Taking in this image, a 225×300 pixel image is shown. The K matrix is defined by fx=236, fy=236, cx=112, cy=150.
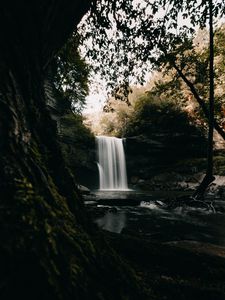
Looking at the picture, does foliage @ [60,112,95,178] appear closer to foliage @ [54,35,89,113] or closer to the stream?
foliage @ [54,35,89,113]

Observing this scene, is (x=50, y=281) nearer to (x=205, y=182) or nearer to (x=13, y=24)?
(x=13, y=24)

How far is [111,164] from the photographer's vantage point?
28828 millimetres

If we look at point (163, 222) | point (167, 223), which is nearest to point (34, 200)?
point (167, 223)

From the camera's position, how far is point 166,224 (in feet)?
29.3

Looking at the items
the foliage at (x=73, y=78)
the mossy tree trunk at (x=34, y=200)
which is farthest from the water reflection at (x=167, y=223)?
the foliage at (x=73, y=78)

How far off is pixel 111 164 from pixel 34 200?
27.7 meters

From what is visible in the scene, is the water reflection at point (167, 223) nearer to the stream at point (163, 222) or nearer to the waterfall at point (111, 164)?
the stream at point (163, 222)

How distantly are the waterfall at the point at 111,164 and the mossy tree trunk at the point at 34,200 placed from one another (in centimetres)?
2609

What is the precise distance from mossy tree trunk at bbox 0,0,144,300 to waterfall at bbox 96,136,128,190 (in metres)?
26.1

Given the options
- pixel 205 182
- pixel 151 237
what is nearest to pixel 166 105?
pixel 205 182

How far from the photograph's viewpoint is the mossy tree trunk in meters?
0.99

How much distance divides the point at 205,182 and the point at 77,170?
17.7 metres

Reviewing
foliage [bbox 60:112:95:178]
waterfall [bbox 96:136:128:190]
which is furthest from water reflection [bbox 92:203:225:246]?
waterfall [bbox 96:136:128:190]

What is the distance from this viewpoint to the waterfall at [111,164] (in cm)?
2802
